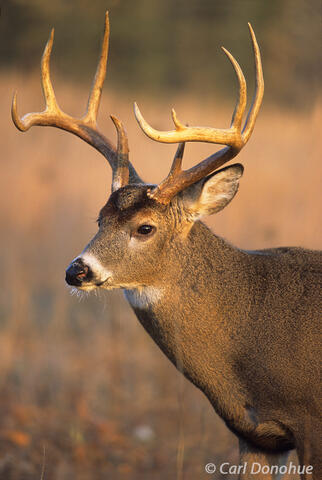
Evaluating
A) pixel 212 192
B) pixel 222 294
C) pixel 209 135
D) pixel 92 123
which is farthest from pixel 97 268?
pixel 92 123

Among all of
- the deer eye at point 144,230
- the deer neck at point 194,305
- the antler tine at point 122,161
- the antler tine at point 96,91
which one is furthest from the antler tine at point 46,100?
the deer neck at point 194,305

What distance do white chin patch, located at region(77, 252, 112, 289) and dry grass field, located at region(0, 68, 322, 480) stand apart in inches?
45.8

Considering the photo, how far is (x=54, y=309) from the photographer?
9180 millimetres

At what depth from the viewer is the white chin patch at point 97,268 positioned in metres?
4.47

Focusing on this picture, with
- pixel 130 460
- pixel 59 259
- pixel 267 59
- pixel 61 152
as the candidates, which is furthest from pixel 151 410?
pixel 267 59

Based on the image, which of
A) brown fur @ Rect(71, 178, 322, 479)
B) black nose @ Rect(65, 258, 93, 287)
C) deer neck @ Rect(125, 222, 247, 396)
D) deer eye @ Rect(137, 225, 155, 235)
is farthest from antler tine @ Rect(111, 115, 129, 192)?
black nose @ Rect(65, 258, 93, 287)

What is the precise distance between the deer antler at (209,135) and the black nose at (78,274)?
679 mm

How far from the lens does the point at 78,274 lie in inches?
173

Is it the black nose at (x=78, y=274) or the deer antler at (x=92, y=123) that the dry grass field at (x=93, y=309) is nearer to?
the black nose at (x=78, y=274)

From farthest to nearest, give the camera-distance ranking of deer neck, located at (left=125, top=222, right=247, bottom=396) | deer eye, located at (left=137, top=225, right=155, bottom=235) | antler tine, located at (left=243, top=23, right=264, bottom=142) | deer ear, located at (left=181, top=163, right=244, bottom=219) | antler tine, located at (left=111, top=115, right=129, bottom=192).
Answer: antler tine, located at (left=111, top=115, right=129, bottom=192) → deer ear, located at (left=181, top=163, right=244, bottom=219) → deer eye, located at (left=137, top=225, right=155, bottom=235) → deer neck, located at (left=125, top=222, right=247, bottom=396) → antler tine, located at (left=243, top=23, right=264, bottom=142)

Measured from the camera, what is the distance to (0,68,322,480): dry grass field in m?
7.05

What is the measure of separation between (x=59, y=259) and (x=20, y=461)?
3.82 m

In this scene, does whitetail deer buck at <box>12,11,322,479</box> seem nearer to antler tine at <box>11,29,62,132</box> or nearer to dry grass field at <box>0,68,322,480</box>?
antler tine at <box>11,29,62,132</box>

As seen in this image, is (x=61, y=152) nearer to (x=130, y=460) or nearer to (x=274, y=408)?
(x=130, y=460)
